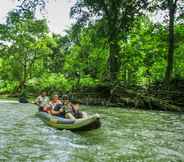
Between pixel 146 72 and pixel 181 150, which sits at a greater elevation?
pixel 146 72

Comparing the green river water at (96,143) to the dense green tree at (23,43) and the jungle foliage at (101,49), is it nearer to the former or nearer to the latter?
the jungle foliage at (101,49)

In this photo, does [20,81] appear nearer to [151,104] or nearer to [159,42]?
[159,42]

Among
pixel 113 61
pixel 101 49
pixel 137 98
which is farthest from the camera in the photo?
pixel 101 49

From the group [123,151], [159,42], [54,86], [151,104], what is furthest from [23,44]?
[123,151]

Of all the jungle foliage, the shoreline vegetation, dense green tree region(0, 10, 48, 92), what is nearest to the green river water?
the jungle foliage

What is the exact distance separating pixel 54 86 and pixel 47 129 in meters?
31.7

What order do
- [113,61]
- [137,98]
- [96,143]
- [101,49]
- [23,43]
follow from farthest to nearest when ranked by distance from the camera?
[23,43] → [101,49] → [113,61] → [137,98] → [96,143]

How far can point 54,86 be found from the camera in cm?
4888

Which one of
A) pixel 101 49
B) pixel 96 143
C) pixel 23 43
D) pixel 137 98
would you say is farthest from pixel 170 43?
pixel 23 43

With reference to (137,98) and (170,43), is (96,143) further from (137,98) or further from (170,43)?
(170,43)

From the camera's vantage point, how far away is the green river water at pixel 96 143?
1130 centimetres

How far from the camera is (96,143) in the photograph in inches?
543

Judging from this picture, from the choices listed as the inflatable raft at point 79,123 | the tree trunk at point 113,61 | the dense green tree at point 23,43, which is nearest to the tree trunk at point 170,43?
the tree trunk at point 113,61

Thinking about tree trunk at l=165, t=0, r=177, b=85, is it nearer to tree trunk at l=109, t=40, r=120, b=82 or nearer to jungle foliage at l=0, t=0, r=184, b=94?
jungle foliage at l=0, t=0, r=184, b=94
